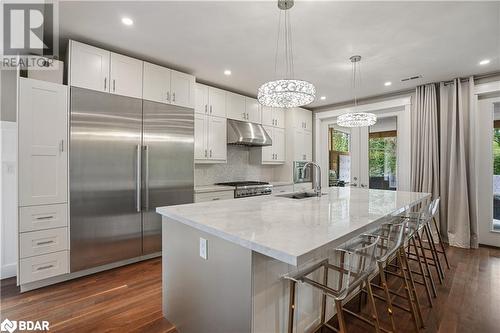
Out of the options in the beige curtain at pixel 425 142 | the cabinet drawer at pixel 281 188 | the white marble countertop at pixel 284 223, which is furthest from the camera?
the cabinet drawer at pixel 281 188

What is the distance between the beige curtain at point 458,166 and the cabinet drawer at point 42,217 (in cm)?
535

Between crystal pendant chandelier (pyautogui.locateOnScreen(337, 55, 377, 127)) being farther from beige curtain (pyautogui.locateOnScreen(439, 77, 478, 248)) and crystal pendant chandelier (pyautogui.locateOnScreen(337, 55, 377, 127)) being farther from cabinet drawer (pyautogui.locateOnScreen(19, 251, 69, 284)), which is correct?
cabinet drawer (pyautogui.locateOnScreen(19, 251, 69, 284))

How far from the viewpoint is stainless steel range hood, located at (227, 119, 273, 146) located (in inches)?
165

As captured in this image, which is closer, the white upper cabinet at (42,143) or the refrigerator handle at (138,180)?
the white upper cabinet at (42,143)

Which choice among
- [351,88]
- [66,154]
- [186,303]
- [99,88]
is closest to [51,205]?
[66,154]

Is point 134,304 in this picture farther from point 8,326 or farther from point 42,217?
point 42,217

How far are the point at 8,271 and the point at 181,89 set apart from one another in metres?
2.98

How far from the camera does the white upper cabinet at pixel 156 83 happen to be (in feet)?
10.1

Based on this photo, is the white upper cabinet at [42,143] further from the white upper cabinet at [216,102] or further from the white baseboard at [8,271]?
the white upper cabinet at [216,102]

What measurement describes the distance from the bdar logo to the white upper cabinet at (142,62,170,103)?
2.52 m

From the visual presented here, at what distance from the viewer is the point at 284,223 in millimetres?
1480

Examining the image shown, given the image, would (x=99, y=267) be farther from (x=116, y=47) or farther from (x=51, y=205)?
(x=116, y=47)

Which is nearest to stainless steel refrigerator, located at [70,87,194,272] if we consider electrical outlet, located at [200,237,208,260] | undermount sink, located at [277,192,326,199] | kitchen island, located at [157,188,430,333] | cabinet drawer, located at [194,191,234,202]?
cabinet drawer, located at [194,191,234,202]

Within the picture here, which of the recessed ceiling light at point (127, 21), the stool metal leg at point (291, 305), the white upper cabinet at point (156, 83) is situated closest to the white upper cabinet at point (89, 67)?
the white upper cabinet at point (156, 83)
